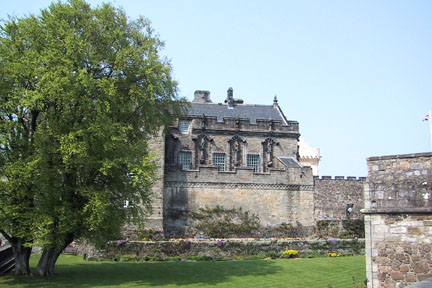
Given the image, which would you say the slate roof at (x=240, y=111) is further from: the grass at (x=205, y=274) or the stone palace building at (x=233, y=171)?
the grass at (x=205, y=274)

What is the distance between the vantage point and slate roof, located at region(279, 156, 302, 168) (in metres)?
39.5

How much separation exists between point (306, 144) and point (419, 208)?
64.2 m

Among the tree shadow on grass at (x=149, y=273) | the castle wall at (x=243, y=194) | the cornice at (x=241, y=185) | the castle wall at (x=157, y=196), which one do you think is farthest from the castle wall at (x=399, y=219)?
the cornice at (x=241, y=185)

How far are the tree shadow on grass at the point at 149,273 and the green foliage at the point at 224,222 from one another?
8836 millimetres

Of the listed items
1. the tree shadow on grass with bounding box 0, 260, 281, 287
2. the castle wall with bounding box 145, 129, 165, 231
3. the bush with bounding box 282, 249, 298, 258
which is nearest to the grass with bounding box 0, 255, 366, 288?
the tree shadow on grass with bounding box 0, 260, 281, 287

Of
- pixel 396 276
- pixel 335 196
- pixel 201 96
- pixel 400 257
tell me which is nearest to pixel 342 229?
pixel 335 196

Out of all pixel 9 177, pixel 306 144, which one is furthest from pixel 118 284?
pixel 306 144

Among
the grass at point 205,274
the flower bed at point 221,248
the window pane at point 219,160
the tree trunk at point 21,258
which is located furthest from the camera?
the window pane at point 219,160

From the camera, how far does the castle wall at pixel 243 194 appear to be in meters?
36.3

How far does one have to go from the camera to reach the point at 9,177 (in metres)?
21.0

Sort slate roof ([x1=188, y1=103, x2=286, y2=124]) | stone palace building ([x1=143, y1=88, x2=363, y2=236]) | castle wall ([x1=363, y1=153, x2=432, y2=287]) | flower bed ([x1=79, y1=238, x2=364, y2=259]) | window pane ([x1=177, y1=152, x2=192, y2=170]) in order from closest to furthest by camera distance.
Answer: castle wall ([x1=363, y1=153, x2=432, y2=287]) → flower bed ([x1=79, y1=238, x2=364, y2=259]) → stone palace building ([x1=143, y1=88, x2=363, y2=236]) → window pane ([x1=177, y1=152, x2=192, y2=170]) → slate roof ([x1=188, y1=103, x2=286, y2=124])

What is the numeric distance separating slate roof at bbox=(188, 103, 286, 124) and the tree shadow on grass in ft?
65.9

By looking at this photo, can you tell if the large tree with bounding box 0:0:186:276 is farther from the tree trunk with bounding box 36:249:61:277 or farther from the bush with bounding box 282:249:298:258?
the bush with bounding box 282:249:298:258

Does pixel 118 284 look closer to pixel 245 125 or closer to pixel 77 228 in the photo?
pixel 77 228
